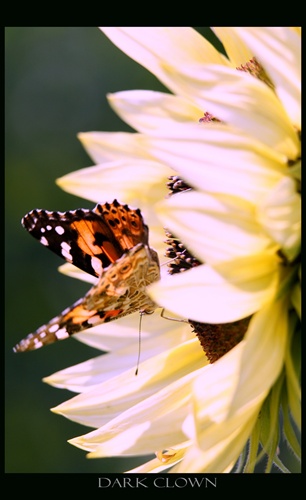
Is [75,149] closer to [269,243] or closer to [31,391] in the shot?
[31,391]

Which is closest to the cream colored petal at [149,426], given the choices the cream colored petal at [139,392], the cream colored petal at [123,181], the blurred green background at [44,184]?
the cream colored petal at [139,392]

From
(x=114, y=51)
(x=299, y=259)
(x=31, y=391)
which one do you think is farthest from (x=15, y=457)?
(x=299, y=259)

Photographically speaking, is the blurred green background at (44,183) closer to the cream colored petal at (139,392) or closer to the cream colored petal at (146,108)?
the cream colored petal at (139,392)

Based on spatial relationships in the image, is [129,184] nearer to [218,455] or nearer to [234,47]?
[234,47]

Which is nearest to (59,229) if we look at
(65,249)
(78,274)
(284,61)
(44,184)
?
(65,249)

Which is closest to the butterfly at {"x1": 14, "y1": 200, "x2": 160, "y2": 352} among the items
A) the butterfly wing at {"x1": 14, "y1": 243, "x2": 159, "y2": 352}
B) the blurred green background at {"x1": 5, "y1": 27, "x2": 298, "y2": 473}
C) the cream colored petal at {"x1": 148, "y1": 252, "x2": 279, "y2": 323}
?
the butterfly wing at {"x1": 14, "y1": 243, "x2": 159, "y2": 352}
